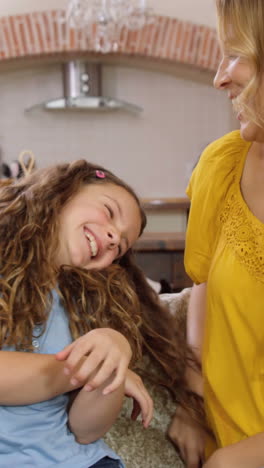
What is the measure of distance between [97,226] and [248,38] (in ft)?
1.64

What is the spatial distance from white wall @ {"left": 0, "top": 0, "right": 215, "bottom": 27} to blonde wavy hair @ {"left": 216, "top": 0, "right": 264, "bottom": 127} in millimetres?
4383

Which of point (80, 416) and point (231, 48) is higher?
point (231, 48)

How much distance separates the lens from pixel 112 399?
3.48 feet

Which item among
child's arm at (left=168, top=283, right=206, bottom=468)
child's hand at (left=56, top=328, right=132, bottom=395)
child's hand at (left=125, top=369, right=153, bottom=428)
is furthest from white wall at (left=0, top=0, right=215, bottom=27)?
child's hand at (left=56, top=328, right=132, bottom=395)

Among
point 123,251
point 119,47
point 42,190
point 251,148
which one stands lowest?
point 119,47

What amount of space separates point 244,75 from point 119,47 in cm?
423

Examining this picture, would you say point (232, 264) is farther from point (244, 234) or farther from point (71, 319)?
point (71, 319)

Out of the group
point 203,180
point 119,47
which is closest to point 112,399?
point 203,180

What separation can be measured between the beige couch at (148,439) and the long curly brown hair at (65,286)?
42 mm

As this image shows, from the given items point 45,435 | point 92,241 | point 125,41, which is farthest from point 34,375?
point 125,41

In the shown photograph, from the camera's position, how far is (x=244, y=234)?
1201mm

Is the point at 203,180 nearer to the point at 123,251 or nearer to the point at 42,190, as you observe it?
the point at 123,251

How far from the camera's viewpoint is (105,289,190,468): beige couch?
1.30 meters

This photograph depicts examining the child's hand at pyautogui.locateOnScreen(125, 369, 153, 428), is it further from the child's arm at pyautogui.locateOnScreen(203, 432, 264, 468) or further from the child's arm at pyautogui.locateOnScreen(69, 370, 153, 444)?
the child's arm at pyautogui.locateOnScreen(203, 432, 264, 468)
